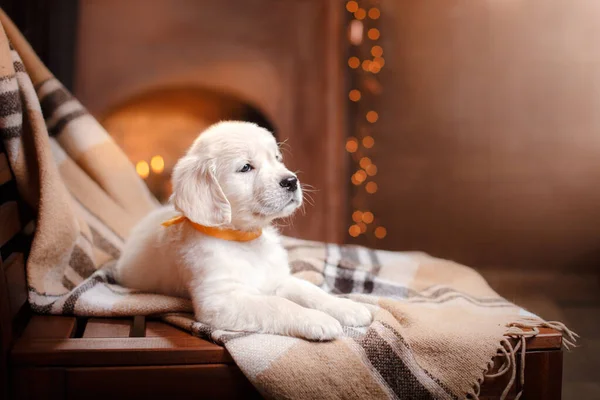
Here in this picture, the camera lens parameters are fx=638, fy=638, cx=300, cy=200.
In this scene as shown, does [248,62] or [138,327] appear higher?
[248,62]

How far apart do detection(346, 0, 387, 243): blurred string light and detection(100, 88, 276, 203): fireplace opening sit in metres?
0.45

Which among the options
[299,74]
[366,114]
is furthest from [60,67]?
[366,114]

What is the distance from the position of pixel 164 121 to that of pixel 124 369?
159cm

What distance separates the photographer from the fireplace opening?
2.63 metres

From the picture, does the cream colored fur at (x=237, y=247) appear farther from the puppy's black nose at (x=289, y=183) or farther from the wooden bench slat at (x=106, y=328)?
the wooden bench slat at (x=106, y=328)

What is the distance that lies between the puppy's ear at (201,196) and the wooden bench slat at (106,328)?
283mm

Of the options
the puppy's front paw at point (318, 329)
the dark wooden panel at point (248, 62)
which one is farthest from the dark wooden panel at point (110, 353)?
the dark wooden panel at point (248, 62)

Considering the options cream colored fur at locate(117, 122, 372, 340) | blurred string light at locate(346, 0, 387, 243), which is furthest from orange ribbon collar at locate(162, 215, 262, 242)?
blurred string light at locate(346, 0, 387, 243)

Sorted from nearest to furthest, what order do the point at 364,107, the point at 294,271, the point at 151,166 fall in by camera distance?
1. the point at 294,271
2. the point at 151,166
3. the point at 364,107

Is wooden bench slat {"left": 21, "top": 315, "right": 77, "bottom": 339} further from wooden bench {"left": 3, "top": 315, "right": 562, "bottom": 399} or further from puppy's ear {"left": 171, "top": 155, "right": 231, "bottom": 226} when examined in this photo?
puppy's ear {"left": 171, "top": 155, "right": 231, "bottom": 226}

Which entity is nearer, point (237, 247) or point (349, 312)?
point (349, 312)

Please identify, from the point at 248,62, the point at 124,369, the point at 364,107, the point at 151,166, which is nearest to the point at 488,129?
the point at 364,107

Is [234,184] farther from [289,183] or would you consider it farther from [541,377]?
[541,377]

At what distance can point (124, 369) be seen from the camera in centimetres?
126
